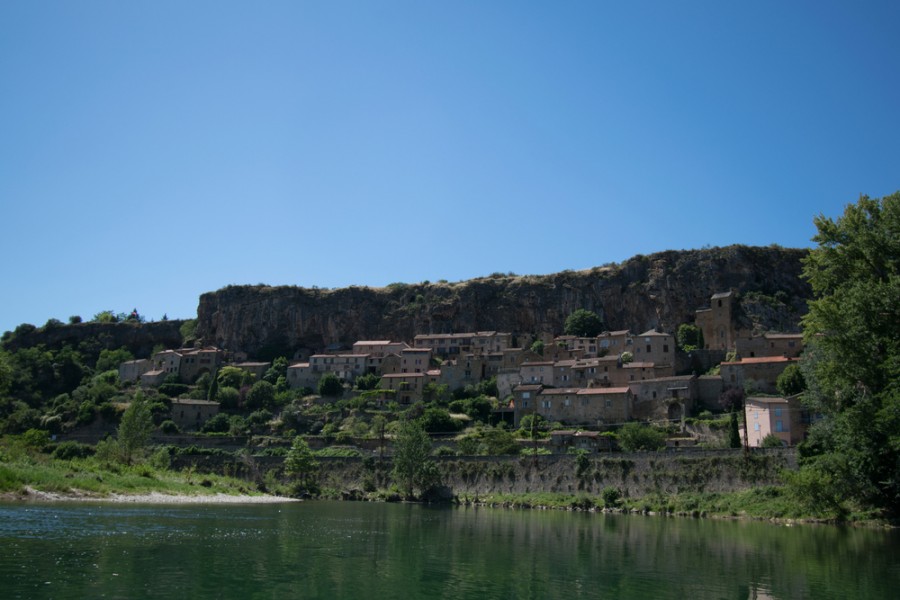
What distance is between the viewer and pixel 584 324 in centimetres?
8988

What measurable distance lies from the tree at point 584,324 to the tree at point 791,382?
104ft

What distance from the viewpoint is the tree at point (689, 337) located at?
80125 mm

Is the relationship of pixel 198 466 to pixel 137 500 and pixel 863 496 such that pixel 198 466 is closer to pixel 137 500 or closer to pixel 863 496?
Answer: pixel 137 500

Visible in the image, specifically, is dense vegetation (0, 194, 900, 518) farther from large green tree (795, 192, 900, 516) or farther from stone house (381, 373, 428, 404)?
stone house (381, 373, 428, 404)

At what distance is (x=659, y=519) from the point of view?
42531 millimetres

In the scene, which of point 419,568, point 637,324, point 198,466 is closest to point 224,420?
point 198,466

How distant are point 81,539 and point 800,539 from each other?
88.7 feet

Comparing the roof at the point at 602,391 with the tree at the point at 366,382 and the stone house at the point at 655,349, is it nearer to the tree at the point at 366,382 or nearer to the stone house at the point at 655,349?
the stone house at the point at 655,349

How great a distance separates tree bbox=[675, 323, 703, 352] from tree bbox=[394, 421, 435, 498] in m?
36.4

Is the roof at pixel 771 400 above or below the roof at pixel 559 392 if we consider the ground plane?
below

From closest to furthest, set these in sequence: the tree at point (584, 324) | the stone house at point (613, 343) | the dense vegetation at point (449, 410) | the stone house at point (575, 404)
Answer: the dense vegetation at point (449, 410), the stone house at point (575, 404), the stone house at point (613, 343), the tree at point (584, 324)

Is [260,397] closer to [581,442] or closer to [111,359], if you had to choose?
[111,359]

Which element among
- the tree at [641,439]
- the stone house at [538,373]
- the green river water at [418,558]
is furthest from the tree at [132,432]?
the tree at [641,439]

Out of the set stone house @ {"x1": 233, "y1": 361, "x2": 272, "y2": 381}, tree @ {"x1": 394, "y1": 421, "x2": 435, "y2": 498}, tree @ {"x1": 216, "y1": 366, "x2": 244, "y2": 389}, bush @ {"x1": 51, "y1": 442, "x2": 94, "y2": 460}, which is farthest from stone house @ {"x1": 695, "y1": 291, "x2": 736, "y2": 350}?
bush @ {"x1": 51, "y1": 442, "x2": 94, "y2": 460}
